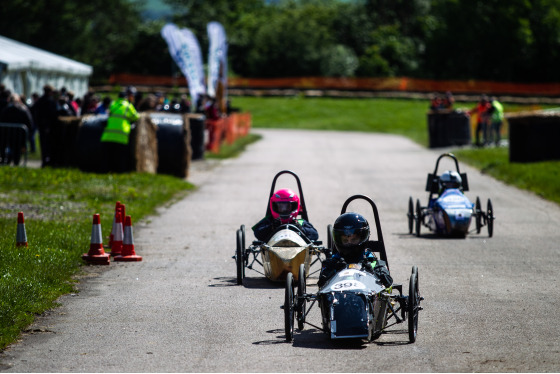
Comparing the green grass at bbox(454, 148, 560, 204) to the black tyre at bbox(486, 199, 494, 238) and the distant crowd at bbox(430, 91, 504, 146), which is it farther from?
the black tyre at bbox(486, 199, 494, 238)

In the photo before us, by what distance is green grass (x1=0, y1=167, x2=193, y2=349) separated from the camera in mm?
10234

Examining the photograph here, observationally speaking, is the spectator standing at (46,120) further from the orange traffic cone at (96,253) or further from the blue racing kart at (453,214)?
the orange traffic cone at (96,253)

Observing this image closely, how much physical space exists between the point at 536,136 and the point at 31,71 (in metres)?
18.5

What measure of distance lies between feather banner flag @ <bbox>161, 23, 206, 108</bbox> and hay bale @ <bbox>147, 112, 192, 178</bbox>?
11953 millimetres

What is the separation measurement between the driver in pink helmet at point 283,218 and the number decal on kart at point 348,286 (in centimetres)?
322

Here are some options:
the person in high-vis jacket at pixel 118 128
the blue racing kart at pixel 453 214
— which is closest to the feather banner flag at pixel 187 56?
the person in high-vis jacket at pixel 118 128

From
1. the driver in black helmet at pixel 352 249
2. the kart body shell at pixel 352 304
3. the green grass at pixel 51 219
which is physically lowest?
the green grass at pixel 51 219

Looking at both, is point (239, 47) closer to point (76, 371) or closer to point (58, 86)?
point (58, 86)

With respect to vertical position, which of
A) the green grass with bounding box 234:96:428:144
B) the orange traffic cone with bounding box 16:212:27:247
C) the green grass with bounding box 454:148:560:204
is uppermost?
the orange traffic cone with bounding box 16:212:27:247

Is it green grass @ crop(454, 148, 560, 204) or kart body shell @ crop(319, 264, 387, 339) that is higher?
kart body shell @ crop(319, 264, 387, 339)

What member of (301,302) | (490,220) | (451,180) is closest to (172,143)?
(451,180)

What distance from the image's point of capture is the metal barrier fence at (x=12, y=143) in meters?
25.2

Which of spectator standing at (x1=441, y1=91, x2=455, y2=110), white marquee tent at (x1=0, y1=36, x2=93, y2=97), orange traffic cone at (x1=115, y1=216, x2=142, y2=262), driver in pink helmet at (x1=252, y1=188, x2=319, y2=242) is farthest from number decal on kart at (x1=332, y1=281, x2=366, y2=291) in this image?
spectator standing at (x1=441, y1=91, x2=455, y2=110)

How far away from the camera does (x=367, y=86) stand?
8156cm
